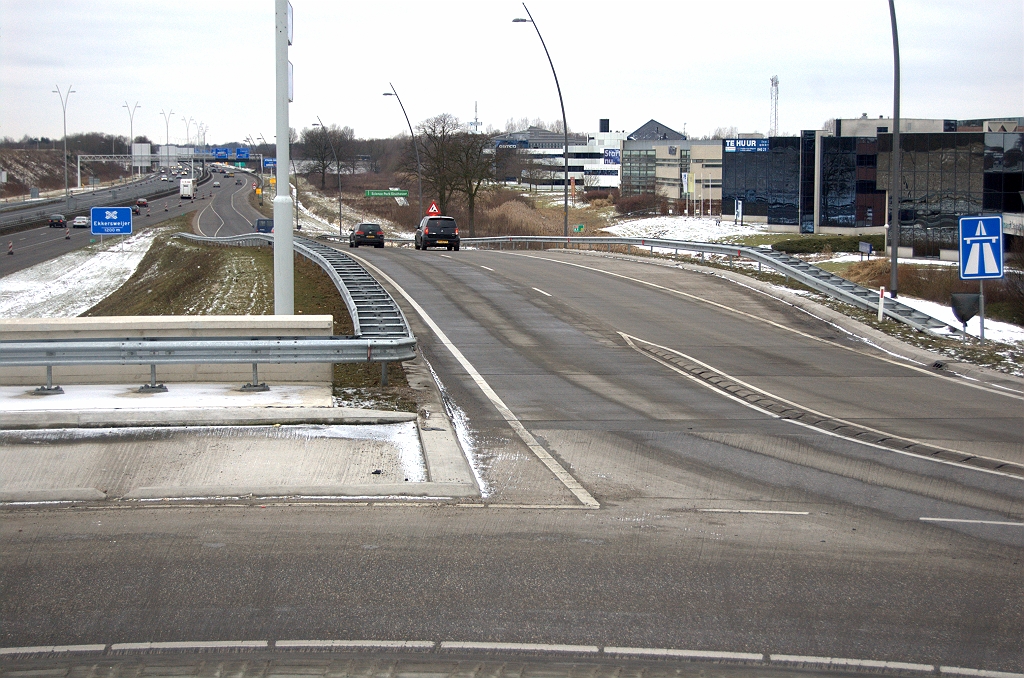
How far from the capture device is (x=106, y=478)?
9211 mm

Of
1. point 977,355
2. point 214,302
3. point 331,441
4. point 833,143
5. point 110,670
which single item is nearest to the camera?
point 110,670

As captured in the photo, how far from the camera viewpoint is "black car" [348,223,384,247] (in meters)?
52.7

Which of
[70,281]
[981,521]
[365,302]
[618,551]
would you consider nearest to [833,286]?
[365,302]

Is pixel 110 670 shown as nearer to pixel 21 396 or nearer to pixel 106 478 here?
pixel 106 478

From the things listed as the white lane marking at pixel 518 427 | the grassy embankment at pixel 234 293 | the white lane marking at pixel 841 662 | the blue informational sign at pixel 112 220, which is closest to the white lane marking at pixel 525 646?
the white lane marking at pixel 841 662

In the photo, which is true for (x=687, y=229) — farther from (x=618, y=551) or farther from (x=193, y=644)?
(x=193, y=644)

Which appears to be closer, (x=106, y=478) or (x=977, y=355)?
(x=106, y=478)

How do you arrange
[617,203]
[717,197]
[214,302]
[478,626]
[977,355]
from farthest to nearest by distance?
[717,197]
[617,203]
[214,302]
[977,355]
[478,626]

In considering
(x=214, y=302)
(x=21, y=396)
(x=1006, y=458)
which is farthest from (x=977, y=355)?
(x=214, y=302)

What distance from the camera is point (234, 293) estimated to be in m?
33.5

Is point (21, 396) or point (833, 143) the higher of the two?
point (833, 143)

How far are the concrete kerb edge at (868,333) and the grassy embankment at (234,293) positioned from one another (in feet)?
31.3

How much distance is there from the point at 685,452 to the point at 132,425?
6295 millimetres

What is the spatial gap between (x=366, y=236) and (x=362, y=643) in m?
48.1
